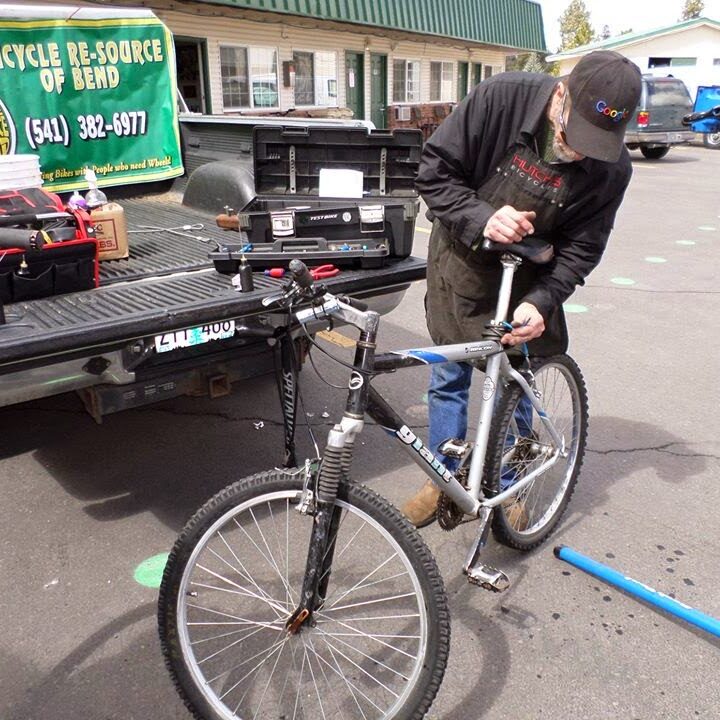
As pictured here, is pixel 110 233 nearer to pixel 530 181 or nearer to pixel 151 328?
pixel 151 328

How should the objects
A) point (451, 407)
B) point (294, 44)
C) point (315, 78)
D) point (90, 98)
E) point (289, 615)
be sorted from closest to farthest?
1. point (289, 615)
2. point (451, 407)
3. point (90, 98)
4. point (294, 44)
5. point (315, 78)

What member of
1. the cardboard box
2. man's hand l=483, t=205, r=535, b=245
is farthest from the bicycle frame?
the cardboard box

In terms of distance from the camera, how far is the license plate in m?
2.74

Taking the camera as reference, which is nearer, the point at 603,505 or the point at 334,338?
the point at 603,505

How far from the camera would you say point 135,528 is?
10.9 ft

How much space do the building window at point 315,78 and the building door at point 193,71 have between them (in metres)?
3.03

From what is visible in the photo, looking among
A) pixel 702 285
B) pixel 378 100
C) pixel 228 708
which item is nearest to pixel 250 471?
pixel 228 708

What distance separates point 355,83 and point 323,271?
57.7ft

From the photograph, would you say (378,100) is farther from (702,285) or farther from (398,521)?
(398,521)

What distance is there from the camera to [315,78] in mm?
17984

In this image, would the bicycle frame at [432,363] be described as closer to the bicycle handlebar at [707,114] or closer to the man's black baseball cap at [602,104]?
the man's black baseball cap at [602,104]

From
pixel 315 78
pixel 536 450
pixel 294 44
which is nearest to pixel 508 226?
pixel 536 450

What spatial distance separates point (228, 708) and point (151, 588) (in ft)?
2.68

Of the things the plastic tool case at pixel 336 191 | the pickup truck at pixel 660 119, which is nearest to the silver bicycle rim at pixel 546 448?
the plastic tool case at pixel 336 191
